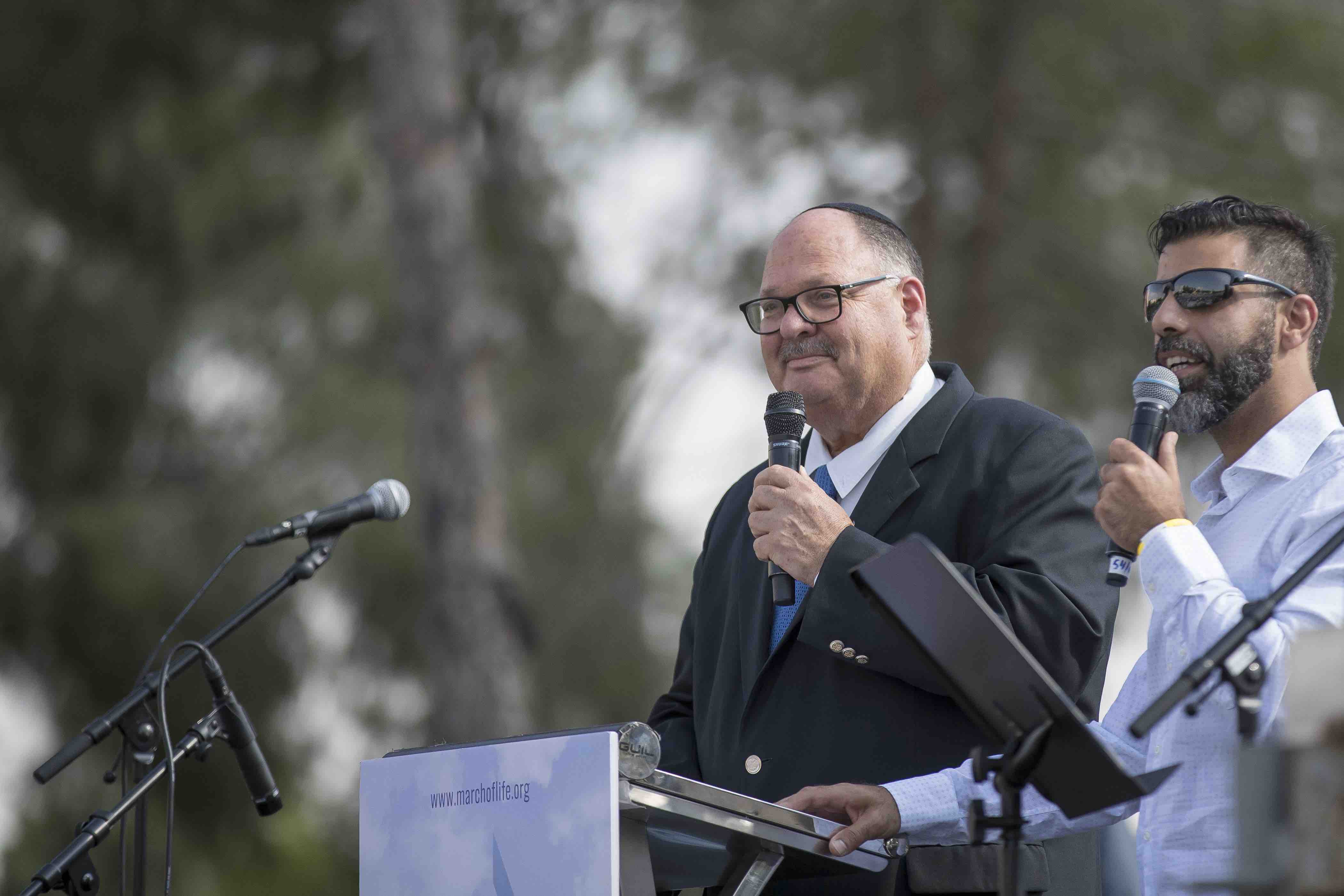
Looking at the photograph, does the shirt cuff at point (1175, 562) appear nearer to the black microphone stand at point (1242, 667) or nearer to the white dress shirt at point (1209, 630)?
the white dress shirt at point (1209, 630)

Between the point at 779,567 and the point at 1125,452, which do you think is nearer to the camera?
the point at 1125,452

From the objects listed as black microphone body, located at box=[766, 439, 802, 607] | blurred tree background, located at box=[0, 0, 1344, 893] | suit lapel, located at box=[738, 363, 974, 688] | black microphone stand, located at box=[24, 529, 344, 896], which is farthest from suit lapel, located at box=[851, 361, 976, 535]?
blurred tree background, located at box=[0, 0, 1344, 893]

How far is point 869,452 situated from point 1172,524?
3.07ft

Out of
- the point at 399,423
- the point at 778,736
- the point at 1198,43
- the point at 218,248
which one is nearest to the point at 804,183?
the point at 1198,43

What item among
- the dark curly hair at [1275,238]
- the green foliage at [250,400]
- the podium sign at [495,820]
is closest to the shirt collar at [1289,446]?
the dark curly hair at [1275,238]

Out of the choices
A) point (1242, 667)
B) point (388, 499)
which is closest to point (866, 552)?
point (1242, 667)

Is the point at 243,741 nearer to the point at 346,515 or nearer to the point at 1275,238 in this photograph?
the point at 346,515

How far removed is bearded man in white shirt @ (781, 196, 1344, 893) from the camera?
228 centimetres

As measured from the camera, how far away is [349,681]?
854cm

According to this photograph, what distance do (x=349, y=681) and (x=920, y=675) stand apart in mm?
6327

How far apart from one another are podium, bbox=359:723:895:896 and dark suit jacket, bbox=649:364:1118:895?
250 mm

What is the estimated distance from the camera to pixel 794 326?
10.6 feet

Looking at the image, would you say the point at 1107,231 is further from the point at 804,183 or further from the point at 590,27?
the point at 590,27

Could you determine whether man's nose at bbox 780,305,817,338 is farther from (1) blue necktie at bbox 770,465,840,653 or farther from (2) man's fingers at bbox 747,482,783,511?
(2) man's fingers at bbox 747,482,783,511
